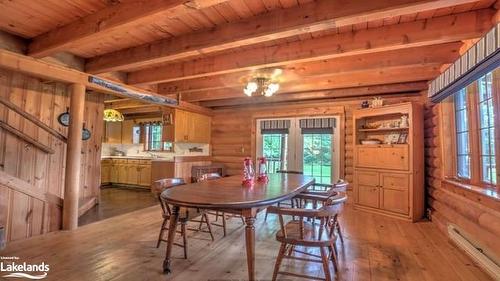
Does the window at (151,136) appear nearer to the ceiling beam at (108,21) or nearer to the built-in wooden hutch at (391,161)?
the ceiling beam at (108,21)

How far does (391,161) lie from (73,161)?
4.97 metres

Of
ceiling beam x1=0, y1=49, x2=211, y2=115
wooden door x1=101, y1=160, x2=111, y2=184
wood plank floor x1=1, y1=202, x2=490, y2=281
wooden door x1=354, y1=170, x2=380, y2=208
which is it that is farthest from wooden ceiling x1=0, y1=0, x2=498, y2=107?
wooden door x1=101, y1=160, x2=111, y2=184

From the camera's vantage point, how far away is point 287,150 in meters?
6.15

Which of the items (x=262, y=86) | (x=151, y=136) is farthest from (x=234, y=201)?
(x=151, y=136)

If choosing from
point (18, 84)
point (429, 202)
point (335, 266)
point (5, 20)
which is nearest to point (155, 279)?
point (335, 266)

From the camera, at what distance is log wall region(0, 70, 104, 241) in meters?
3.20

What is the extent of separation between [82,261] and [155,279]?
35.7 inches

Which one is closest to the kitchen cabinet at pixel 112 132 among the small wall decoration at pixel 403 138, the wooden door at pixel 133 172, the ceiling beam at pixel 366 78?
the wooden door at pixel 133 172

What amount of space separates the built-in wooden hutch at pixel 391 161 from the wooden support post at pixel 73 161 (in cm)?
464

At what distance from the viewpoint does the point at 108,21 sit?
7.86 ft

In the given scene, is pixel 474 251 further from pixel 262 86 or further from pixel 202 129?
pixel 202 129

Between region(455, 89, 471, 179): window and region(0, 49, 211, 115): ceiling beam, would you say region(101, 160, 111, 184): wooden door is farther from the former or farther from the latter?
region(455, 89, 471, 179): window

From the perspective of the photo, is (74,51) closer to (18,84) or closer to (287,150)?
(18,84)

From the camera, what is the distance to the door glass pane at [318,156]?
571 centimetres
